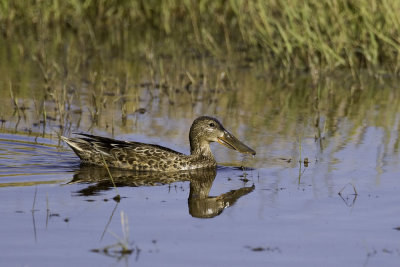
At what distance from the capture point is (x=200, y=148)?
10.2m

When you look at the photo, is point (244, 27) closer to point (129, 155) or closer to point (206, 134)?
point (206, 134)

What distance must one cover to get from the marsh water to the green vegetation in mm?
480

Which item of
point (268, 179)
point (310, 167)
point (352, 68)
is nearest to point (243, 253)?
point (268, 179)

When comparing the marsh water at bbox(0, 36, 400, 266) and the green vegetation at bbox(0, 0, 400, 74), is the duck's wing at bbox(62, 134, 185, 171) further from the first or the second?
the green vegetation at bbox(0, 0, 400, 74)

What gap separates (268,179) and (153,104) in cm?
470

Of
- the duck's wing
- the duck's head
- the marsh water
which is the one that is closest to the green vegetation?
the marsh water

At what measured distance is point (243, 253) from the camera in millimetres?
6336

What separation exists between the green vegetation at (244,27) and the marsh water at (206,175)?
480mm

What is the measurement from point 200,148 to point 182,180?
103 centimetres

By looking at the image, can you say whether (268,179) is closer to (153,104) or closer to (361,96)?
(153,104)

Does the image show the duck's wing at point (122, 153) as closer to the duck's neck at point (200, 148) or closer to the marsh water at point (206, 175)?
the marsh water at point (206, 175)

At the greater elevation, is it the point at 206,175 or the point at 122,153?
the point at 122,153

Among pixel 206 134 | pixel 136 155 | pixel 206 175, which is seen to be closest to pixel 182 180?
pixel 206 175

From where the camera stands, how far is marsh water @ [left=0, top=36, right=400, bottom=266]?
6434mm
